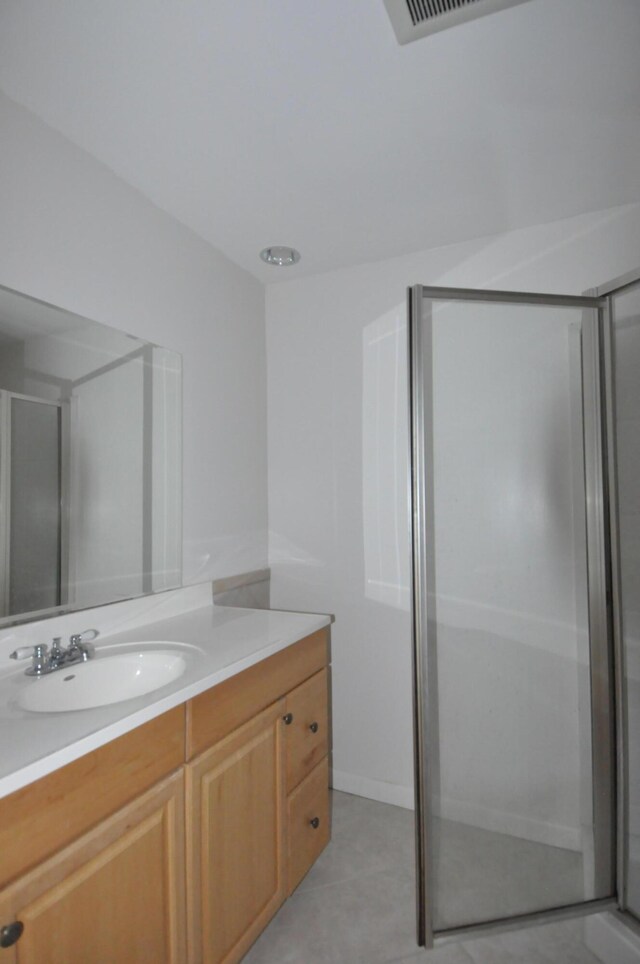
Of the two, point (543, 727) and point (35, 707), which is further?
point (543, 727)

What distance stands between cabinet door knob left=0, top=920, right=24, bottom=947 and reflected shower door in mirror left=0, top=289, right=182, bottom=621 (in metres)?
0.71

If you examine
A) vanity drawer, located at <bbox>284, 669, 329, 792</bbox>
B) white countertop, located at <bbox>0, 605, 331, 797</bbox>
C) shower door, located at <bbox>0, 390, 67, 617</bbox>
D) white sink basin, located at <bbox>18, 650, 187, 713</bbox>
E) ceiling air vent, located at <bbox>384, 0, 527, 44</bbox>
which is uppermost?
ceiling air vent, located at <bbox>384, 0, 527, 44</bbox>

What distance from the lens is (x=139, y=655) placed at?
1.43 meters

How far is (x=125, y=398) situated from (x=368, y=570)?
1.26 meters

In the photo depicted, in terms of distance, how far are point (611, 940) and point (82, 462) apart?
6.85ft

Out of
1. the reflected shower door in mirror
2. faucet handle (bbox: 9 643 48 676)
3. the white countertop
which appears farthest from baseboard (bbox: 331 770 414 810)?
faucet handle (bbox: 9 643 48 676)

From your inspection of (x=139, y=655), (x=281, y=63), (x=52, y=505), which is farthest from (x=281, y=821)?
(x=281, y=63)

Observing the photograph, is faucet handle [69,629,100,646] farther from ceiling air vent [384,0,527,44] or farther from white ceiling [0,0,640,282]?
ceiling air vent [384,0,527,44]

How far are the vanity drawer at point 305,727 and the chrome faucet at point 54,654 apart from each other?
→ 0.62 meters

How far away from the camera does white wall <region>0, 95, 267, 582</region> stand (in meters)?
1.43

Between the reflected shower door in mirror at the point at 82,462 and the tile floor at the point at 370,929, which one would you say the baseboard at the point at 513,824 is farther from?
the reflected shower door in mirror at the point at 82,462

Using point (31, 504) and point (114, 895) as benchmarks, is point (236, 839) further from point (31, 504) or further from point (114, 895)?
point (31, 504)

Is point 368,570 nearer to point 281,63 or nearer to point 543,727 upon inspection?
point 543,727

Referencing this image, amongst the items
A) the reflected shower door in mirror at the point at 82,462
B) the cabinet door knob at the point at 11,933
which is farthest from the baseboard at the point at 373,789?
the cabinet door knob at the point at 11,933
